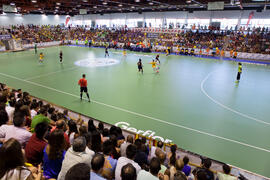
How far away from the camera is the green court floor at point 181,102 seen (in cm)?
735

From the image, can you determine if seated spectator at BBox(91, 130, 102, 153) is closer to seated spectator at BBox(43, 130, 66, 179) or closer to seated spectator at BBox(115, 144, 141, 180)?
seated spectator at BBox(115, 144, 141, 180)

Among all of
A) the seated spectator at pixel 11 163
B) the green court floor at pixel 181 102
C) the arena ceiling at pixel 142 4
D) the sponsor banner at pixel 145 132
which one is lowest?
the sponsor banner at pixel 145 132

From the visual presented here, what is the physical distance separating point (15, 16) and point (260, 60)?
2075 inches

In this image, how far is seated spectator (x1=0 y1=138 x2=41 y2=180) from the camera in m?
2.33

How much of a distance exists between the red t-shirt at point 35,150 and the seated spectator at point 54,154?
1.51 feet

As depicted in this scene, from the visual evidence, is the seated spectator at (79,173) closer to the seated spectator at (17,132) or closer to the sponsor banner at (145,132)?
the seated spectator at (17,132)

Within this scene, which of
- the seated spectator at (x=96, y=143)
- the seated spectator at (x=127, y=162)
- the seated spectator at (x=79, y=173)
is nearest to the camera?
the seated spectator at (x=79, y=173)

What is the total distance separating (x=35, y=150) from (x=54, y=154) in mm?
711

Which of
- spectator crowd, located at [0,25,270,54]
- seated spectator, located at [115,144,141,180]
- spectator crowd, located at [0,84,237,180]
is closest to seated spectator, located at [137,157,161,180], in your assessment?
spectator crowd, located at [0,84,237,180]

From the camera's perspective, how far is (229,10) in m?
34.6

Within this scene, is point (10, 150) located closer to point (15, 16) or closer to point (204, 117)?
point (204, 117)

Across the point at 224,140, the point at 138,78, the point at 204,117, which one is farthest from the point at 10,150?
the point at 138,78

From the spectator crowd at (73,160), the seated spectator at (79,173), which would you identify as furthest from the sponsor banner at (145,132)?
the seated spectator at (79,173)

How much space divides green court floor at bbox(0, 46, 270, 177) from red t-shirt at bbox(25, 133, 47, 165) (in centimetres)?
478
